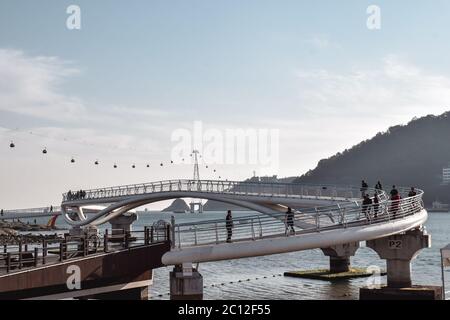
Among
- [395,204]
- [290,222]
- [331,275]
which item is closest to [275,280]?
[331,275]

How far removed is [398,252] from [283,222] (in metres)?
10.2

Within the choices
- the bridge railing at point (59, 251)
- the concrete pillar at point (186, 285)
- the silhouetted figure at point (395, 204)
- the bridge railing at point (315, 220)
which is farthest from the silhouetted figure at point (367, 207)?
the bridge railing at point (59, 251)

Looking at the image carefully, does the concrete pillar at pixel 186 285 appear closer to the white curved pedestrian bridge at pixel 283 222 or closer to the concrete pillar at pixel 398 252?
the white curved pedestrian bridge at pixel 283 222

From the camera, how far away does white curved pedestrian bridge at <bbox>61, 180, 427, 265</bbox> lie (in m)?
30.5

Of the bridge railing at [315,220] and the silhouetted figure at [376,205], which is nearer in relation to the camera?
the bridge railing at [315,220]

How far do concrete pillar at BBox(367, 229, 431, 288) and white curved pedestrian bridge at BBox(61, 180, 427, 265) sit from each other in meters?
1.15

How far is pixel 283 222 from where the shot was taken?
33.8m

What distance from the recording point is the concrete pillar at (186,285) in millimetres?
28844

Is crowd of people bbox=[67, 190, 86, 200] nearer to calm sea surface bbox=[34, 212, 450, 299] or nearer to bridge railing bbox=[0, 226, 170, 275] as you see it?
calm sea surface bbox=[34, 212, 450, 299]

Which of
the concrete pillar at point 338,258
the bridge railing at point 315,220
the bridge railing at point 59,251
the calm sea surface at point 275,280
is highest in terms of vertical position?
the bridge railing at point 315,220

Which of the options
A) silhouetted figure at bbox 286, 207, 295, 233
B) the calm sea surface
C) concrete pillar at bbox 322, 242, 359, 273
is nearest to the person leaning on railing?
silhouetted figure at bbox 286, 207, 295, 233

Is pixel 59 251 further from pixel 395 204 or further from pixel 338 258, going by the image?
pixel 338 258

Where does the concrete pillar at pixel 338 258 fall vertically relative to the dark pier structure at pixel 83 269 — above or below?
below

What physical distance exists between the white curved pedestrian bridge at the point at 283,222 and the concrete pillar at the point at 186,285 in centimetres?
64
